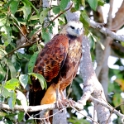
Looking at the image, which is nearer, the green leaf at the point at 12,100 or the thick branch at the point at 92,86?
the green leaf at the point at 12,100

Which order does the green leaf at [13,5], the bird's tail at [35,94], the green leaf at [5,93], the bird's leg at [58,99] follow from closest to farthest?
the green leaf at [5,93] < the bird's leg at [58,99] < the green leaf at [13,5] < the bird's tail at [35,94]

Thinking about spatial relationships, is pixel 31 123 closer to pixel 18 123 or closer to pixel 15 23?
pixel 18 123

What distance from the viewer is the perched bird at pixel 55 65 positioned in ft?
14.0

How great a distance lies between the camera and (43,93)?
14.4ft

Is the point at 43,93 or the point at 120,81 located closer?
the point at 43,93

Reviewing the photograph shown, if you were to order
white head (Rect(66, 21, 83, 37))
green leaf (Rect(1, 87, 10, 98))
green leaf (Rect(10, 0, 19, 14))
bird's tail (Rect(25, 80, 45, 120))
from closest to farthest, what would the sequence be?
green leaf (Rect(1, 87, 10, 98)) < green leaf (Rect(10, 0, 19, 14)) < bird's tail (Rect(25, 80, 45, 120)) < white head (Rect(66, 21, 83, 37))

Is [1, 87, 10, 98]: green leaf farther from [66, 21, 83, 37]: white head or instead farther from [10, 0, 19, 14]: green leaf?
[66, 21, 83, 37]: white head

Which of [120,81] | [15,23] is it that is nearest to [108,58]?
[120,81]

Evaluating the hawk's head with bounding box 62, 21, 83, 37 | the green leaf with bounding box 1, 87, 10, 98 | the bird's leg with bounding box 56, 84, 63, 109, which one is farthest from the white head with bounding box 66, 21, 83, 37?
the green leaf with bounding box 1, 87, 10, 98

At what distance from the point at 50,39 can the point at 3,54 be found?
0.39 meters

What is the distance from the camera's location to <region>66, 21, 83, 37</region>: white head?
4496mm

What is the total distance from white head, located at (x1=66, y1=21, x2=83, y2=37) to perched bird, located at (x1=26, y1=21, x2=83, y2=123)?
100 millimetres

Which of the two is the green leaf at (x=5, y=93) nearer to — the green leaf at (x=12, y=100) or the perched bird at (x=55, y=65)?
the green leaf at (x=12, y=100)

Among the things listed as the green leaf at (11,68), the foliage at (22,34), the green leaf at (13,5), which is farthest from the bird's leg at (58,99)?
the green leaf at (13,5)
